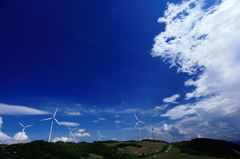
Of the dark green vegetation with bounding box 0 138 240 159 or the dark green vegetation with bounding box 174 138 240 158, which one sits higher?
the dark green vegetation with bounding box 0 138 240 159

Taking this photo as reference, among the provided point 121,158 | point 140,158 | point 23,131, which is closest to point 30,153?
point 121,158

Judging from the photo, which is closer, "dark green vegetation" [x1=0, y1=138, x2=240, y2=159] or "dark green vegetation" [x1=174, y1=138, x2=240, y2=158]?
"dark green vegetation" [x1=0, y1=138, x2=240, y2=159]

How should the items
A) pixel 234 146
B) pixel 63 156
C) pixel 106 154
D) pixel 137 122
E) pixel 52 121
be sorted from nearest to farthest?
pixel 63 156 < pixel 106 154 < pixel 52 121 < pixel 234 146 < pixel 137 122

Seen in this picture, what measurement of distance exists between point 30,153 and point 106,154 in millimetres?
34661

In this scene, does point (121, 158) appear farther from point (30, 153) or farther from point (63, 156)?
point (30, 153)

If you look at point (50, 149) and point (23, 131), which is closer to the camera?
point (50, 149)

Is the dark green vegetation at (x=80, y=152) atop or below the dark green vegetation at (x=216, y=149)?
atop

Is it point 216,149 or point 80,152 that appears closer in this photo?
point 80,152

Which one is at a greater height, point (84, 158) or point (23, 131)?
point (23, 131)

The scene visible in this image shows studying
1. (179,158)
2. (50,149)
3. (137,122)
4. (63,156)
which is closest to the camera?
(63,156)

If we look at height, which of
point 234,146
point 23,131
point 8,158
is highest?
point 23,131

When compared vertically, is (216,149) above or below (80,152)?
below

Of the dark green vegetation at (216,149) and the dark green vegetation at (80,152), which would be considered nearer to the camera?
the dark green vegetation at (80,152)

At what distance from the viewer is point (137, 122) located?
15500cm
